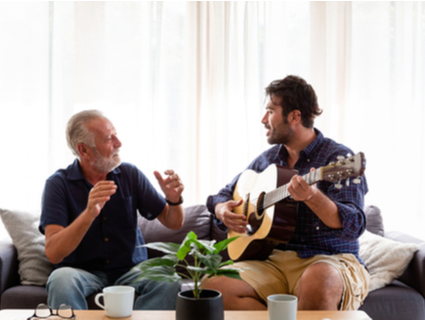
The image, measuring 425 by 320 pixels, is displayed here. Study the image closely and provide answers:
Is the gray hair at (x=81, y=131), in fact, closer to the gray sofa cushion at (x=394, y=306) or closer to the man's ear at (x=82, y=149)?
the man's ear at (x=82, y=149)

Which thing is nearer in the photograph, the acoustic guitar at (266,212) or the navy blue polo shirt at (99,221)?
the acoustic guitar at (266,212)

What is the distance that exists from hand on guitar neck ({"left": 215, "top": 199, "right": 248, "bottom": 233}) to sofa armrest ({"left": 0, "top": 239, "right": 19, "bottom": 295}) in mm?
1084

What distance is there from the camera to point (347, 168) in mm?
1356

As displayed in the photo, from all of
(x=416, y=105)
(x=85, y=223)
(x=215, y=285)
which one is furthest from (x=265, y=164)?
(x=416, y=105)

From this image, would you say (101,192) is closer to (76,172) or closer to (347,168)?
(76,172)

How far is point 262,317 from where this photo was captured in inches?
54.0

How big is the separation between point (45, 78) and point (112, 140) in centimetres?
137

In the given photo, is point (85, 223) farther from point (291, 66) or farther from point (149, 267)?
point (291, 66)

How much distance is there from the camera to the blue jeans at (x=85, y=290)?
5.62 ft

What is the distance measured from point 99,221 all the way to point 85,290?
0.32 m

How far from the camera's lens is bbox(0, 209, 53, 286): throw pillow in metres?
2.15

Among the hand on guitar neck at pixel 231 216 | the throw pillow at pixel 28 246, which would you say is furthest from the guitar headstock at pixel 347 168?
the throw pillow at pixel 28 246

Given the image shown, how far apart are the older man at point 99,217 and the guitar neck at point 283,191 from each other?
40cm

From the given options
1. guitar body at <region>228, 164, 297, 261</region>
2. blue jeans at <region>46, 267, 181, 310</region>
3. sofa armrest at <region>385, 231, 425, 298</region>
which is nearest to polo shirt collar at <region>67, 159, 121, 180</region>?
blue jeans at <region>46, 267, 181, 310</region>
